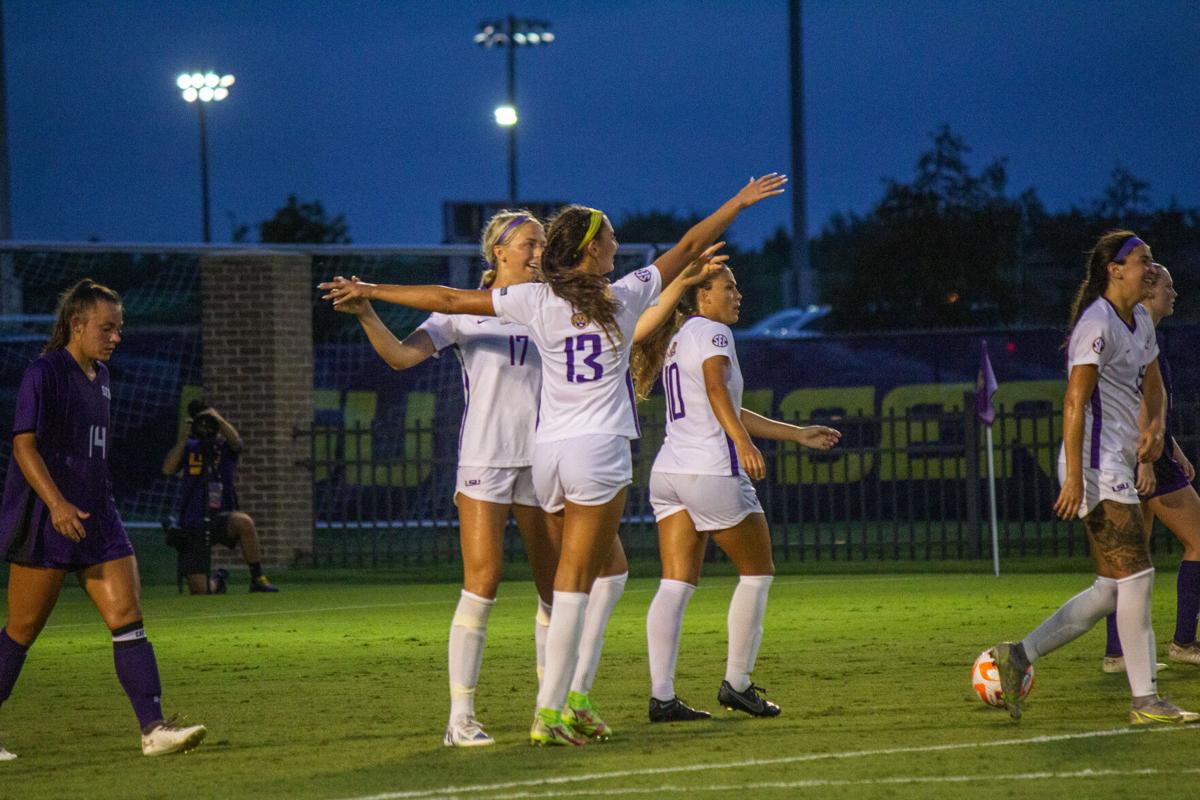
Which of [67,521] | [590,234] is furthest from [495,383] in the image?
[67,521]

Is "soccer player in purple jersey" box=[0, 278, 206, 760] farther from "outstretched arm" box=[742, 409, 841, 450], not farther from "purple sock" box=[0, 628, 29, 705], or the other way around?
"outstretched arm" box=[742, 409, 841, 450]

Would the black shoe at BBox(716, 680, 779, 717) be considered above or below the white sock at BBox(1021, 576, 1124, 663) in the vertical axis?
below

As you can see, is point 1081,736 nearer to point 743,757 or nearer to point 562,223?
point 743,757

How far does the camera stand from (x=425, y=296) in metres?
7.08

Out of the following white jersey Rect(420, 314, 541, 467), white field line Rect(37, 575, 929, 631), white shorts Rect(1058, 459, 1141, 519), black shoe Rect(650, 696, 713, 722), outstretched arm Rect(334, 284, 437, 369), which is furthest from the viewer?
white field line Rect(37, 575, 929, 631)

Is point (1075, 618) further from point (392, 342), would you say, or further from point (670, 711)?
point (392, 342)

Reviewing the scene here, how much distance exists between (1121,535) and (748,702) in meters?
1.91

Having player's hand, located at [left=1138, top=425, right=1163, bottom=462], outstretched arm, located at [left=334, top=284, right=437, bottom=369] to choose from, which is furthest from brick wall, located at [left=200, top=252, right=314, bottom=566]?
player's hand, located at [left=1138, top=425, right=1163, bottom=462]

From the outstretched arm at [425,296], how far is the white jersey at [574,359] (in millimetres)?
79

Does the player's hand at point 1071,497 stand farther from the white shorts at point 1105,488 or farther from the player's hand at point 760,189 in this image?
the player's hand at point 760,189

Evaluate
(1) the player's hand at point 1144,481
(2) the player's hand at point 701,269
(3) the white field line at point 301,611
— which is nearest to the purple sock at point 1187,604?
(1) the player's hand at point 1144,481

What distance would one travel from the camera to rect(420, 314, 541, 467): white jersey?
7.48 metres

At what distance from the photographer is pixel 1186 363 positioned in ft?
68.7

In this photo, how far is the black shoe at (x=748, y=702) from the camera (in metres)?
8.19
